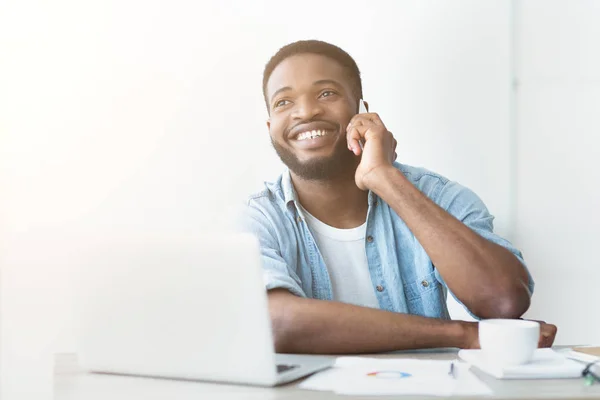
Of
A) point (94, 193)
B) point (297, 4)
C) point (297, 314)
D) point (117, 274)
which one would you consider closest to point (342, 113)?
point (297, 4)

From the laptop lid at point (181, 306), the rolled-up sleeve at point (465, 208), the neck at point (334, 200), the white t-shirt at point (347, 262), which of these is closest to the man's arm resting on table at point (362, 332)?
the laptop lid at point (181, 306)

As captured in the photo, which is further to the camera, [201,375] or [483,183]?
[483,183]

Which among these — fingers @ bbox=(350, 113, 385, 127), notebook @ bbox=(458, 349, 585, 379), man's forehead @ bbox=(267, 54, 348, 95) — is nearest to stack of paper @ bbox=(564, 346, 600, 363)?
notebook @ bbox=(458, 349, 585, 379)

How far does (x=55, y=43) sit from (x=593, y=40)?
6.04ft

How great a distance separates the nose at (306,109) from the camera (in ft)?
7.12

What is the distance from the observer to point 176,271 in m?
0.86

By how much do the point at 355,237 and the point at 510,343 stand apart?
3.45 feet

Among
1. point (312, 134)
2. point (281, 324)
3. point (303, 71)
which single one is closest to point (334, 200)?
point (312, 134)

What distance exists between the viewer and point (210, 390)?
2.80 ft

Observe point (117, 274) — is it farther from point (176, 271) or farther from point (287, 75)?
point (287, 75)

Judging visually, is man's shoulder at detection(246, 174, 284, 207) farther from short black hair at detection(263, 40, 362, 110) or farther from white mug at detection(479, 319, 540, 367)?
white mug at detection(479, 319, 540, 367)

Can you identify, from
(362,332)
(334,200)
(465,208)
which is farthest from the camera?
(334,200)

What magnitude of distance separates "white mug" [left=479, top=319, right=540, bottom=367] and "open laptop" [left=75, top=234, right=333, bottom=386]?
288 millimetres

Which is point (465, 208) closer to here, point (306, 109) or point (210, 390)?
point (306, 109)
